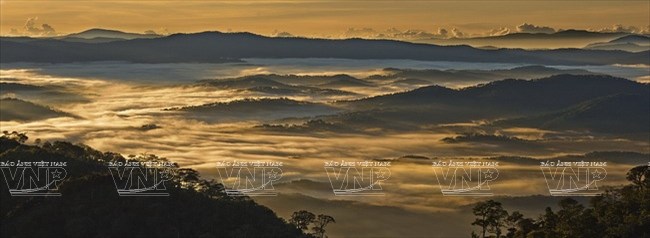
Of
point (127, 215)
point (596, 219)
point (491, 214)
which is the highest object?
point (127, 215)

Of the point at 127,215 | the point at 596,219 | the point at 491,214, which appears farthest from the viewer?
the point at 127,215

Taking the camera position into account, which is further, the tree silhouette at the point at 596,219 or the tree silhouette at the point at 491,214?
the tree silhouette at the point at 491,214

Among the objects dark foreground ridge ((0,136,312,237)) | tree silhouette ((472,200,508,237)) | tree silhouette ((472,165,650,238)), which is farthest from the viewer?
tree silhouette ((472,200,508,237))

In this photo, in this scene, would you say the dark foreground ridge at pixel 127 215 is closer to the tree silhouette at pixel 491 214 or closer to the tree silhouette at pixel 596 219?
the tree silhouette at pixel 491 214

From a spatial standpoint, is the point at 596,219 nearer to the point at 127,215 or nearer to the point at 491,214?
the point at 491,214

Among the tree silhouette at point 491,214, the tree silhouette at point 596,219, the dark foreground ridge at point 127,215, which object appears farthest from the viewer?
the tree silhouette at point 491,214

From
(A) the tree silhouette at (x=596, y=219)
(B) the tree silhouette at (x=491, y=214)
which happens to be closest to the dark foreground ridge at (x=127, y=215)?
A: (B) the tree silhouette at (x=491, y=214)

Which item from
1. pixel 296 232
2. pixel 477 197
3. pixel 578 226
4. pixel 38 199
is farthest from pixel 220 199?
pixel 477 197

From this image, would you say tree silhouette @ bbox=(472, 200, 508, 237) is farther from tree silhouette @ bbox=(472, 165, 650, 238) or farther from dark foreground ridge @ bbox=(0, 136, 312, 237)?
dark foreground ridge @ bbox=(0, 136, 312, 237)

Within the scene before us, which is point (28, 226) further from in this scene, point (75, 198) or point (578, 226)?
point (578, 226)

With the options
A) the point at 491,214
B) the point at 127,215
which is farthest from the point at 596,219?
the point at 127,215

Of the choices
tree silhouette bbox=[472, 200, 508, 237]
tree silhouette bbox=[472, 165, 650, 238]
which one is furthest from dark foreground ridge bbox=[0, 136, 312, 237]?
tree silhouette bbox=[472, 165, 650, 238]
